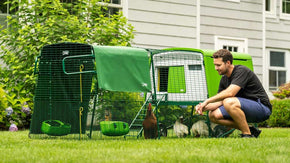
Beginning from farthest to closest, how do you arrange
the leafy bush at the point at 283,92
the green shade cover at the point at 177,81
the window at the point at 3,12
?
the leafy bush at the point at 283,92, the window at the point at 3,12, the green shade cover at the point at 177,81

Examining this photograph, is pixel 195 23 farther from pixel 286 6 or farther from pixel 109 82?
pixel 109 82

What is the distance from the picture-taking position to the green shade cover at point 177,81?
6.80 metres

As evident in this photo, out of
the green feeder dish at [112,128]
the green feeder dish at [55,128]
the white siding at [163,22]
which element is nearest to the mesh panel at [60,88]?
the green feeder dish at [55,128]

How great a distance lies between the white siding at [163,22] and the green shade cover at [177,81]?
11.9ft

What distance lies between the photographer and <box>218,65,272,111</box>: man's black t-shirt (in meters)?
5.97

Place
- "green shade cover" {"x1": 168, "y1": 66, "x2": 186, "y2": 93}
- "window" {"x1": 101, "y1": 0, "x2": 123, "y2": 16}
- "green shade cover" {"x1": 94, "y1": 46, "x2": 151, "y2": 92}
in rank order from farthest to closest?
"window" {"x1": 101, "y1": 0, "x2": 123, "y2": 16}, "green shade cover" {"x1": 168, "y1": 66, "x2": 186, "y2": 93}, "green shade cover" {"x1": 94, "y1": 46, "x2": 151, "y2": 92}

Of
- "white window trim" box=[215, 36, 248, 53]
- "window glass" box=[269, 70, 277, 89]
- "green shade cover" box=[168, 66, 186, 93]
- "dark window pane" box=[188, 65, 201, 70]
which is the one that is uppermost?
"white window trim" box=[215, 36, 248, 53]

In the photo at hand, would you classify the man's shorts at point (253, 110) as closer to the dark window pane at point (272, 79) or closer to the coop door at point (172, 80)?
the coop door at point (172, 80)

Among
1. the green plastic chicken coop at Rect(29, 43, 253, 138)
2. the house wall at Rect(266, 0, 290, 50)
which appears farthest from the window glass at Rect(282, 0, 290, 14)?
the green plastic chicken coop at Rect(29, 43, 253, 138)

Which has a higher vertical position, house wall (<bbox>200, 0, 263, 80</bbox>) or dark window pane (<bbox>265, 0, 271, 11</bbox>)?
dark window pane (<bbox>265, 0, 271, 11</bbox>)

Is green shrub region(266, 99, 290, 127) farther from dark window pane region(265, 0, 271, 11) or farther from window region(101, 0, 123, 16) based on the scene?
window region(101, 0, 123, 16)

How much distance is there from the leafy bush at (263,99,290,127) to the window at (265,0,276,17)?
121 inches

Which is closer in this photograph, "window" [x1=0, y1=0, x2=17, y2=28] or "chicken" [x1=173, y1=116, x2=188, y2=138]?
"chicken" [x1=173, y1=116, x2=188, y2=138]

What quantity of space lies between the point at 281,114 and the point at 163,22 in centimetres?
345
